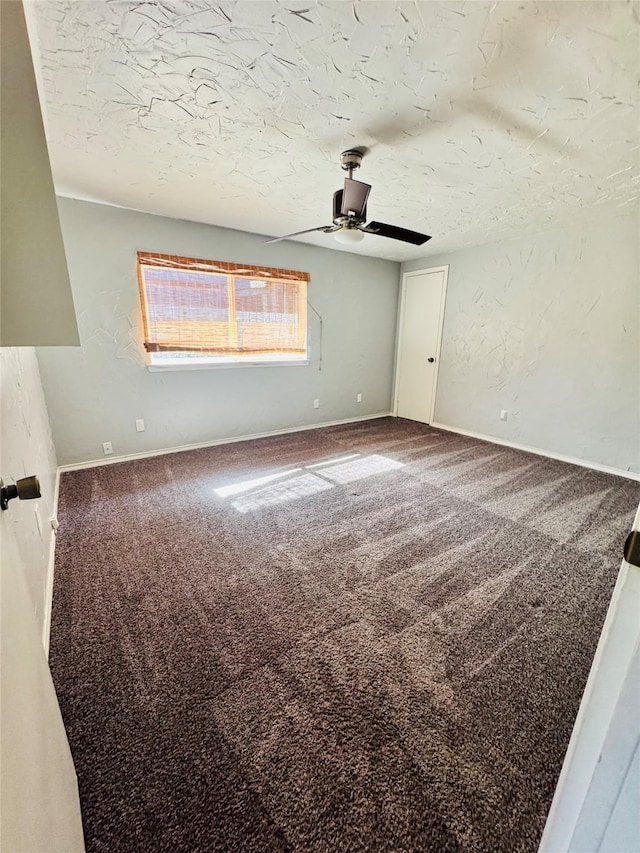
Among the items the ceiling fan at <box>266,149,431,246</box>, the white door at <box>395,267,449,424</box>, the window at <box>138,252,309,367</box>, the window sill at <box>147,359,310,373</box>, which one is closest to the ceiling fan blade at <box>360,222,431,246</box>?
the ceiling fan at <box>266,149,431,246</box>

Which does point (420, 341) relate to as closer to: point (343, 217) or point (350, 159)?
point (343, 217)

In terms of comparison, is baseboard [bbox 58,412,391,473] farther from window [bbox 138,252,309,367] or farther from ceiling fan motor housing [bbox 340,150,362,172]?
ceiling fan motor housing [bbox 340,150,362,172]

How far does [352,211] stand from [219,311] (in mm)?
1882

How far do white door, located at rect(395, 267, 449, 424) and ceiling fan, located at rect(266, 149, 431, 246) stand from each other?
223 cm

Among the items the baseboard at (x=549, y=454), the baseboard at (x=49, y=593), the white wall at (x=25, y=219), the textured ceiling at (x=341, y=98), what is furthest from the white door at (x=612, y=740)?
the baseboard at (x=549, y=454)

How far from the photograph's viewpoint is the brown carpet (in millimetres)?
944

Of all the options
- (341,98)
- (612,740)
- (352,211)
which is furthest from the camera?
(352,211)

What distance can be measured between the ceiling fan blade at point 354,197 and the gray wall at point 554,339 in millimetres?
2305

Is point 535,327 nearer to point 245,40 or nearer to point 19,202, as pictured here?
point 245,40

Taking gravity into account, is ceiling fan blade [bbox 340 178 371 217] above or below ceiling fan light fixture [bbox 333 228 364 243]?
above

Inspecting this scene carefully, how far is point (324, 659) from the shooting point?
1.37 meters

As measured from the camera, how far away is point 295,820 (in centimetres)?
92

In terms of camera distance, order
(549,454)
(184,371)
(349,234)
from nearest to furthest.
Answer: (349,234)
(184,371)
(549,454)

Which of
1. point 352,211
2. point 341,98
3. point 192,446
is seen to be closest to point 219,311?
point 192,446
